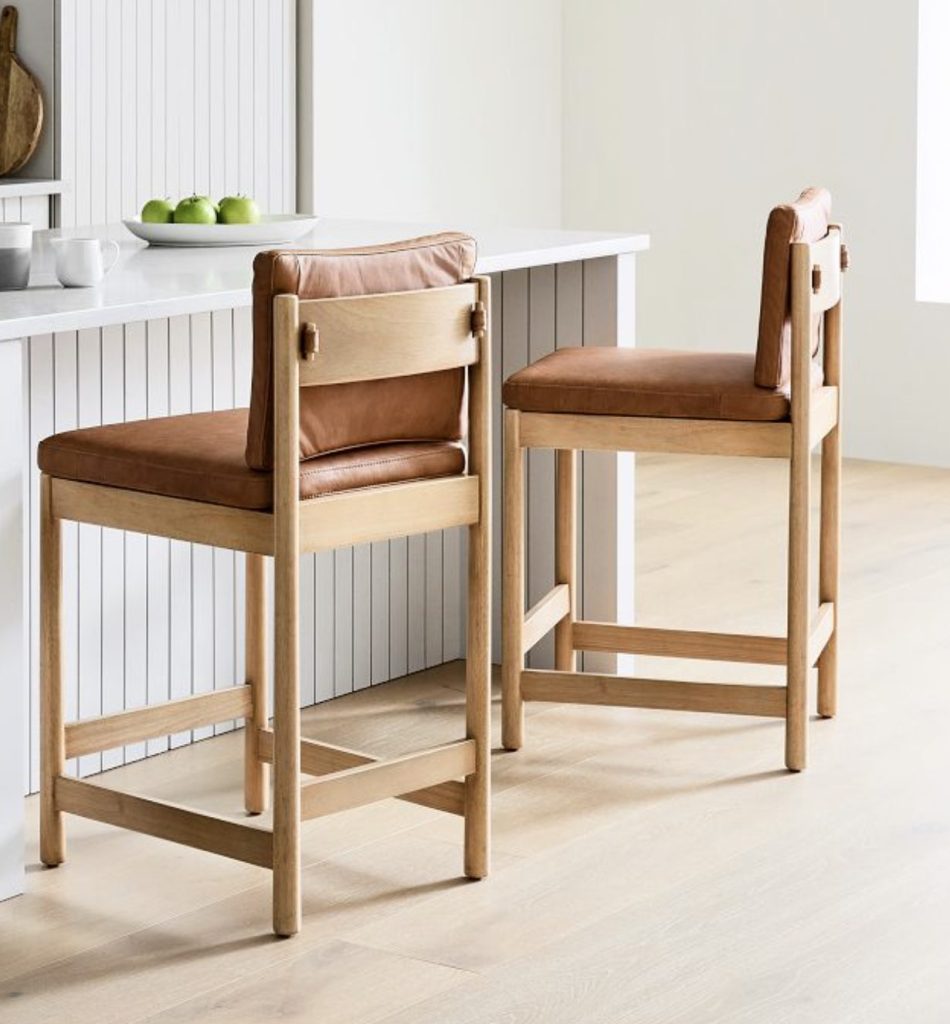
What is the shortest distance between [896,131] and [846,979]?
4.30 metres

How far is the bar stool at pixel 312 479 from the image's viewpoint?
2588mm

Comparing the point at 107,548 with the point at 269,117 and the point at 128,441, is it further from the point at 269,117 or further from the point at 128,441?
the point at 269,117

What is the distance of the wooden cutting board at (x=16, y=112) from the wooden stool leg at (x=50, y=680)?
2.23 m

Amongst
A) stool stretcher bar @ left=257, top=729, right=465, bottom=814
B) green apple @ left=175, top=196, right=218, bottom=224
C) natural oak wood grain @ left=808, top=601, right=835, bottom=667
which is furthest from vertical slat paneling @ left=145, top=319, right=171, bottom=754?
natural oak wood grain @ left=808, top=601, right=835, bottom=667

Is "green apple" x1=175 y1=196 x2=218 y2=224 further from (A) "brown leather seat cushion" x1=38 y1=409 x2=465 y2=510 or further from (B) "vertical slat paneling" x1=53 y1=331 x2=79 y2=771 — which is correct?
(A) "brown leather seat cushion" x1=38 y1=409 x2=465 y2=510

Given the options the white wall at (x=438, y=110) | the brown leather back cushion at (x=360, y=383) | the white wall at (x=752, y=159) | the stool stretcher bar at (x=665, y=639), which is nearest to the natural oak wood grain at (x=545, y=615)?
the stool stretcher bar at (x=665, y=639)

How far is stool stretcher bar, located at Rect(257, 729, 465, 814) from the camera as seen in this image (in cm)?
291

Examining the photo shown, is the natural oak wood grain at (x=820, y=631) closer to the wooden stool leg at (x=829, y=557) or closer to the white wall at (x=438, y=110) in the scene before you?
the wooden stool leg at (x=829, y=557)

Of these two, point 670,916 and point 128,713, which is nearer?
point 670,916

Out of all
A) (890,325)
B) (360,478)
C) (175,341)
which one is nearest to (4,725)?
(360,478)

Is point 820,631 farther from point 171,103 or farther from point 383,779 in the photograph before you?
point 171,103

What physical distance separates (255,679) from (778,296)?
1.02 metres

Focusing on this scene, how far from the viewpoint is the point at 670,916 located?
9.01ft

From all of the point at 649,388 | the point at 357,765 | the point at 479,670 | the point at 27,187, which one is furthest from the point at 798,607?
the point at 27,187
